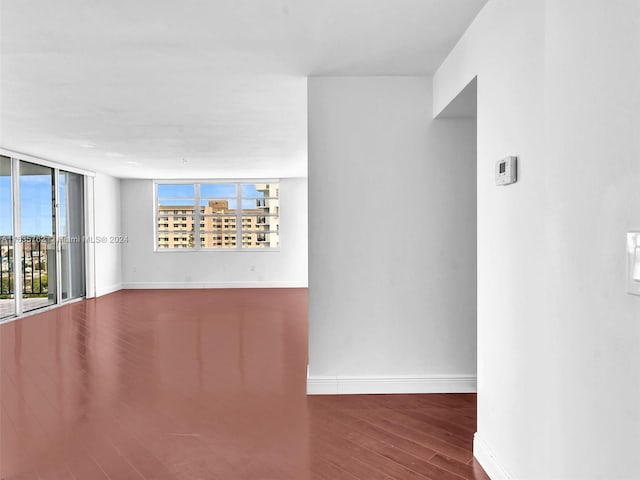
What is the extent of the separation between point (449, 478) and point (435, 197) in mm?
2037

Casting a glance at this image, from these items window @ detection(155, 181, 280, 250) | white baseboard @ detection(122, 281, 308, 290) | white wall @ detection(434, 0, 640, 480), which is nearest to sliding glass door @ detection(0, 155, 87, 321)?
white baseboard @ detection(122, 281, 308, 290)

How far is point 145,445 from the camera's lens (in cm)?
252

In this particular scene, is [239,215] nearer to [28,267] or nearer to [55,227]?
[55,227]

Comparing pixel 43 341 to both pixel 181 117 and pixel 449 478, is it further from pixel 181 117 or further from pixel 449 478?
pixel 449 478

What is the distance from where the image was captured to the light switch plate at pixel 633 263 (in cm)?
89

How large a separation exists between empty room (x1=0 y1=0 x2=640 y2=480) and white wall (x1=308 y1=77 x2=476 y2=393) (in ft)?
0.06

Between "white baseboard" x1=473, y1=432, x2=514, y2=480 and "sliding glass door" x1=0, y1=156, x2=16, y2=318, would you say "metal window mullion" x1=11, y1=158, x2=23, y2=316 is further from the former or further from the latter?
"white baseboard" x1=473, y1=432, x2=514, y2=480

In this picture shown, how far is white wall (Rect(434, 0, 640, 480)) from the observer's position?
932mm

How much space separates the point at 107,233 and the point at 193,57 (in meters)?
7.22

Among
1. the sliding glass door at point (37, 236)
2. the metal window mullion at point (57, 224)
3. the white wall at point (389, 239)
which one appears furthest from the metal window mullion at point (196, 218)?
the white wall at point (389, 239)

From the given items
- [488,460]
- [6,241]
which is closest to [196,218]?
[6,241]

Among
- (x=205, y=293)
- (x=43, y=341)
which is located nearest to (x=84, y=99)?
(x=43, y=341)

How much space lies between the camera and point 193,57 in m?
2.94

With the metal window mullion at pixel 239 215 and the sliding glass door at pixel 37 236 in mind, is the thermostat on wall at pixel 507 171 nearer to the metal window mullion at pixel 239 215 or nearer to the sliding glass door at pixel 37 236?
the sliding glass door at pixel 37 236
